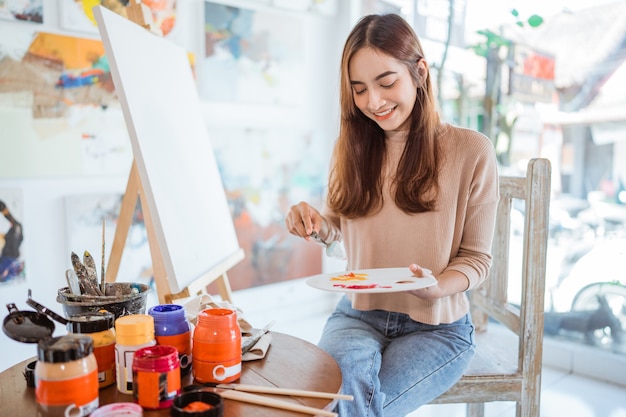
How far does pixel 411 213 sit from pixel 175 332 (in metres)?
0.66

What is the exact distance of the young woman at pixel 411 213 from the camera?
1.25m

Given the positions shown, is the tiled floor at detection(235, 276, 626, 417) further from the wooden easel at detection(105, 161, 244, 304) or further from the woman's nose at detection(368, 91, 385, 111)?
the woman's nose at detection(368, 91, 385, 111)

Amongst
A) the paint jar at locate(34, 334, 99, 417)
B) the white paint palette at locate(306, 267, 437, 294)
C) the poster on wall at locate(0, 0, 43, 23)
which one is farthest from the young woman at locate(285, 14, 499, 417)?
the poster on wall at locate(0, 0, 43, 23)

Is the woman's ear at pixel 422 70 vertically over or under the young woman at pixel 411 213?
over

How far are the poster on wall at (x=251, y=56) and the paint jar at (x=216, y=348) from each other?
1787 mm

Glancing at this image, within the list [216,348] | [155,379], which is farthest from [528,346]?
[155,379]

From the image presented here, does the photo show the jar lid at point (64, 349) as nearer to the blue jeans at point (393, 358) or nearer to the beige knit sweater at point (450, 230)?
the blue jeans at point (393, 358)

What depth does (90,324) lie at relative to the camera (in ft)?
2.83

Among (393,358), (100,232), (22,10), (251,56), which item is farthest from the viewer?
(251,56)

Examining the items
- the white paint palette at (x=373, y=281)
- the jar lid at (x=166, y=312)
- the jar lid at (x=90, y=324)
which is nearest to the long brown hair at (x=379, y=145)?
the white paint palette at (x=373, y=281)

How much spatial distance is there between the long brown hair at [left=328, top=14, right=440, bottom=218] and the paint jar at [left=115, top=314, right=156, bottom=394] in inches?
27.3

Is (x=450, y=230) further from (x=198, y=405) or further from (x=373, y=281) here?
(x=198, y=405)

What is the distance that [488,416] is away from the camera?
1.94m

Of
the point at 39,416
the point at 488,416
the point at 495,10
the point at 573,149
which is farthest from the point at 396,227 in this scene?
the point at 495,10
